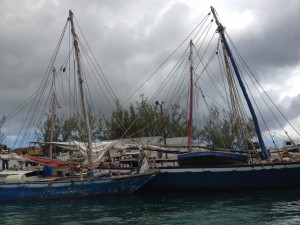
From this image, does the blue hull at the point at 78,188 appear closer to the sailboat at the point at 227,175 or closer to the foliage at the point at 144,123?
the sailboat at the point at 227,175

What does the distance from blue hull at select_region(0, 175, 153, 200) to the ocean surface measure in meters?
0.55

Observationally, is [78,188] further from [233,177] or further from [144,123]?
[144,123]

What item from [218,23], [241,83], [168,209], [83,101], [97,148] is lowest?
[168,209]

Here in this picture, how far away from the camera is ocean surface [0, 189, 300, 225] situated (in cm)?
1527

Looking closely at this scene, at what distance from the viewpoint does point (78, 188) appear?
77.3 ft

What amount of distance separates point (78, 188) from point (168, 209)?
324 inches

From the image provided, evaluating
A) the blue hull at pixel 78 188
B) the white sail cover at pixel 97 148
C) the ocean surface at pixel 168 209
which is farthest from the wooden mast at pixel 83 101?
the ocean surface at pixel 168 209

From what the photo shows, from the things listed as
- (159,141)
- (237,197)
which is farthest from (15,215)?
(159,141)

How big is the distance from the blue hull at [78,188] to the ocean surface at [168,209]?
0.55 metres

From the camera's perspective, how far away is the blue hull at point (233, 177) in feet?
76.8

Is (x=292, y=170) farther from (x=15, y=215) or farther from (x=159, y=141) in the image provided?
(x=159, y=141)

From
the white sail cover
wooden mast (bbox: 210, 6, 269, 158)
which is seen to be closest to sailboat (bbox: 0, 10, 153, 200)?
the white sail cover

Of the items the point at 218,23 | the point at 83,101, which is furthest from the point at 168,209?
the point at 218,23

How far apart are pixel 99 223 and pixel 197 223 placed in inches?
186
